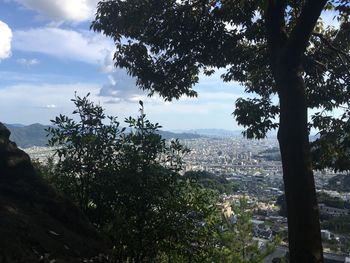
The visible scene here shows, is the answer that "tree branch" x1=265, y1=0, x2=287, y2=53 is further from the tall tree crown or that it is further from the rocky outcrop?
A: the rocky outcrop

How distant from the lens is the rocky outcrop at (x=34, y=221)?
326 centimetres

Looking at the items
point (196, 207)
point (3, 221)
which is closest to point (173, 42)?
point (196, 207)

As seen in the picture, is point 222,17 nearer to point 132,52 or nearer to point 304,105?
point 132,52

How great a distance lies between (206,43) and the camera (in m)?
7.00

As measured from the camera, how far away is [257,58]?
7676 mm

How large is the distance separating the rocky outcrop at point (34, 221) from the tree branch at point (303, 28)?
2730mm

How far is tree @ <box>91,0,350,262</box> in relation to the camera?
14.6 feet

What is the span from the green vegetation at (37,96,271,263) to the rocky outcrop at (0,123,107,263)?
1096 millimetres

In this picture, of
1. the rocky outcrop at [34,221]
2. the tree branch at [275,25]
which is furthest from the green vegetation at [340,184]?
the rocky outcrop at [34,221]

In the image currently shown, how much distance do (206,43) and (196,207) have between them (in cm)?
267

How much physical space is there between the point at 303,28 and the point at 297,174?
147 centimetres

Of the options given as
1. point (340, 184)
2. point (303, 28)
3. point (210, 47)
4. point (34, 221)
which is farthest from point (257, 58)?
point (340, 184)

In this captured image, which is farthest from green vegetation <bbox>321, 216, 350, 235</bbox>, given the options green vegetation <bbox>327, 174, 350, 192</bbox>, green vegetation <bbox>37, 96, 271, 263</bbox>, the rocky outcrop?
the rocky outcrop

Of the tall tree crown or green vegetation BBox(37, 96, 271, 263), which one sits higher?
the tall tree crown
